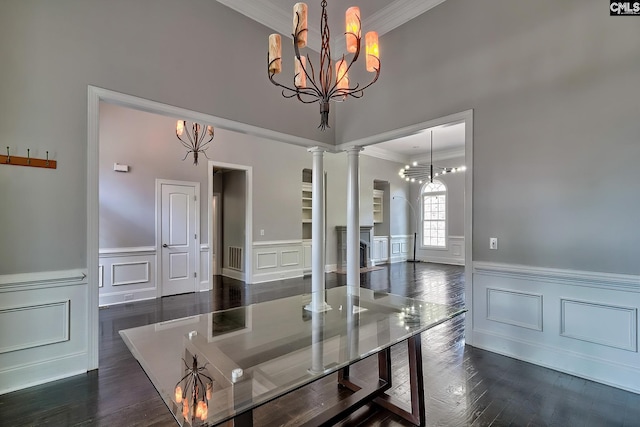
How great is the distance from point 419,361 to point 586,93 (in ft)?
8.39

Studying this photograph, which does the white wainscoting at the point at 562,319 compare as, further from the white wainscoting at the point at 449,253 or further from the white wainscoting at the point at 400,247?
the white wainscoting at the point at 400,247

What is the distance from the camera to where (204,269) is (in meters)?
5.71

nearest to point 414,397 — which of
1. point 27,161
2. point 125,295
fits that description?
point 27,161

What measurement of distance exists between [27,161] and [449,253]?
370 inches

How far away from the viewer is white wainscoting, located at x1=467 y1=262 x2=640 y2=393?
7.51ft

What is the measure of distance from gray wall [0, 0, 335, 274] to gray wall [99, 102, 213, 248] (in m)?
2.34

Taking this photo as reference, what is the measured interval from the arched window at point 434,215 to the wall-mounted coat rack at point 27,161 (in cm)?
926

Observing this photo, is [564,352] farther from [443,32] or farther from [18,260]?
[18,260]

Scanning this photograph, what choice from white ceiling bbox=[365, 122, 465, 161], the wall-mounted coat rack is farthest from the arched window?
the wall-mounted coat rack

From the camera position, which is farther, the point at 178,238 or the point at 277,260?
the point at 277,260

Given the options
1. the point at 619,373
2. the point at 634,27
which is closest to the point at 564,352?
the point at 619,373

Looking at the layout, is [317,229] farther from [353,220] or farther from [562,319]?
[562,319]

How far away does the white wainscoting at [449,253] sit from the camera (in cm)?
882

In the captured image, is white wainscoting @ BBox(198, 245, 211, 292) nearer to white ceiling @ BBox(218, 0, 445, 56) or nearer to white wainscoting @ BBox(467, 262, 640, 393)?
white ceiling @ BBox(218, 0, 445, 56)
